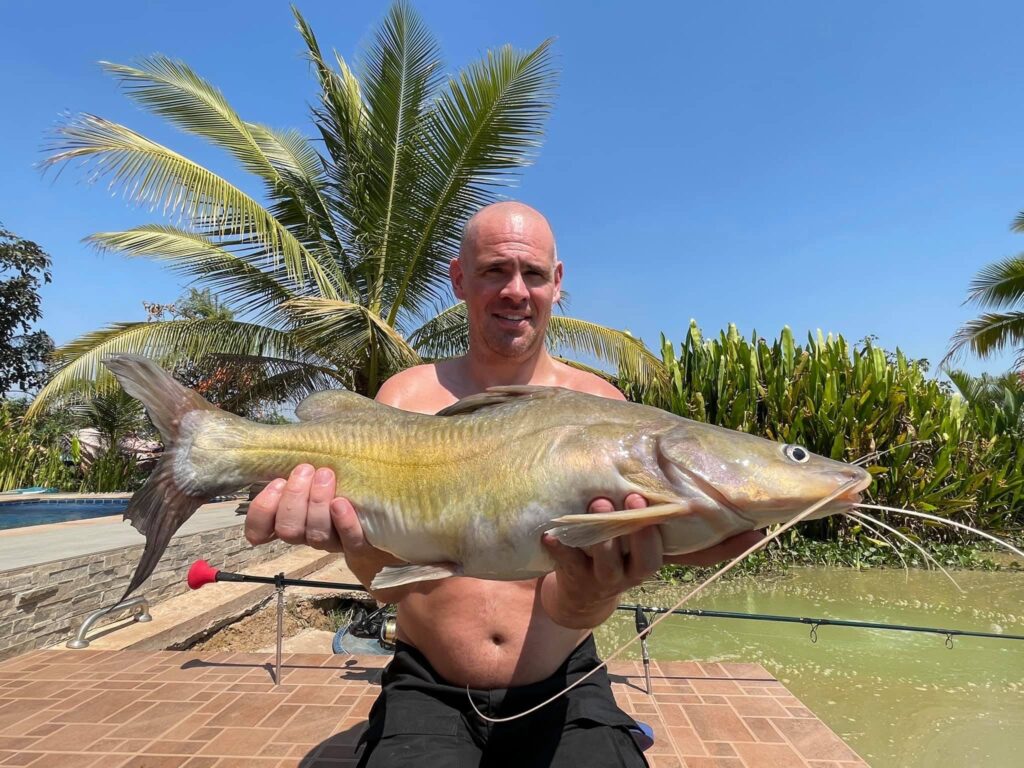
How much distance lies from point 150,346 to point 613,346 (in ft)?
24.7

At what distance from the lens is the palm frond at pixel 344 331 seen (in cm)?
827

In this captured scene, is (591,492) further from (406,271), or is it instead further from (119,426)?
(119,426)

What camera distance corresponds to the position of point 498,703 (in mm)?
2236

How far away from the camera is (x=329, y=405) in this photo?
2.15 meters

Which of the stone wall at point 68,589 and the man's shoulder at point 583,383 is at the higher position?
the man's shoulder at point 583,383

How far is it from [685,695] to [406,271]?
763cm

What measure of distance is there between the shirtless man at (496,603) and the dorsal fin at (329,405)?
0.25 m

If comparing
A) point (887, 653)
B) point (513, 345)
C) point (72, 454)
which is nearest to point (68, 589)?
point (513, 345)

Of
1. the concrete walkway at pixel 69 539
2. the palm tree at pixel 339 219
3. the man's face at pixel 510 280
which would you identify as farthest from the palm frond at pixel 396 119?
the man's face at pixel 510 280

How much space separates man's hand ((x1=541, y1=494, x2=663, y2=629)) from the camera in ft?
5.54

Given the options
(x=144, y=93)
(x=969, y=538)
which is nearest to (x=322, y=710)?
(x=144, y=93)

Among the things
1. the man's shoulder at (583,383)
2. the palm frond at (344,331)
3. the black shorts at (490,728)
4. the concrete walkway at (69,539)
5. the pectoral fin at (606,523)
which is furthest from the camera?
the palm frond at (344,331)

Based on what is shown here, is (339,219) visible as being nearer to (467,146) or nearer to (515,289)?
(467,146)

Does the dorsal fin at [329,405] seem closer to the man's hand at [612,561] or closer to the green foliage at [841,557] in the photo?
the man's hand at [612,561]
